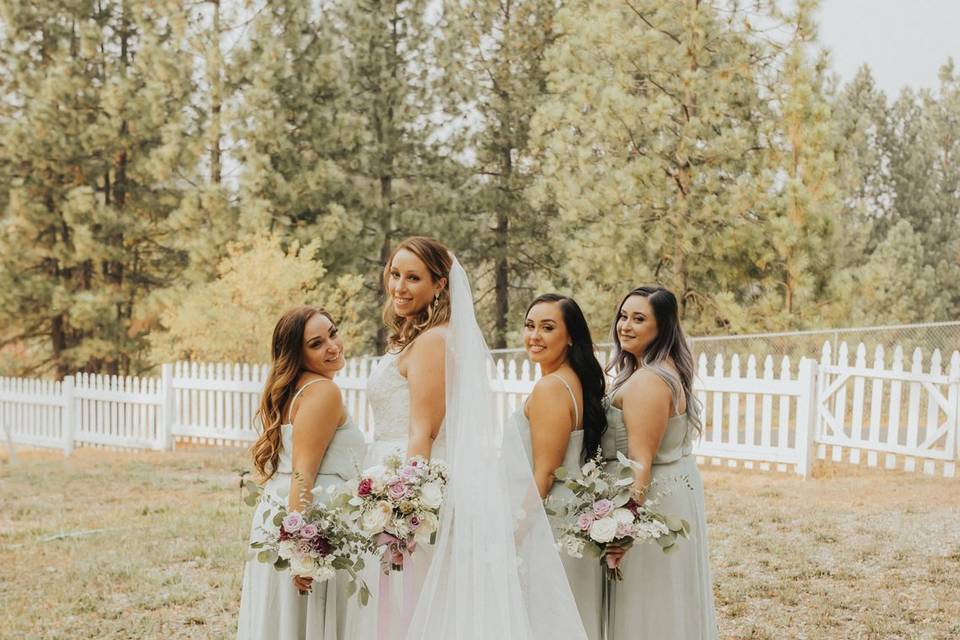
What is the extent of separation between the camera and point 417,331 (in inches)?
135

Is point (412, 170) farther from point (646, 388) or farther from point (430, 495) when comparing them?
point (430, 495)

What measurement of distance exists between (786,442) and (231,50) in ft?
45.9

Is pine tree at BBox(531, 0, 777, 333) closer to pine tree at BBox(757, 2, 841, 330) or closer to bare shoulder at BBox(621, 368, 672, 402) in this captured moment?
pine tree at BBox(757, 2, 841, 330)

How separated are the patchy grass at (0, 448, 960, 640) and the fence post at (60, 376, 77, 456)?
160 inches

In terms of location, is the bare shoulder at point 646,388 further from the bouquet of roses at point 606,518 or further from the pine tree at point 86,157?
the pine tree at point 86,157

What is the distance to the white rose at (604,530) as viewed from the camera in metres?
3.12

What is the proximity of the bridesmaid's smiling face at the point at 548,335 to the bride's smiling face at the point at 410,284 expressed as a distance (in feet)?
1.19

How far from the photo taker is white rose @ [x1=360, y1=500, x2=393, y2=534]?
3006 millimetres

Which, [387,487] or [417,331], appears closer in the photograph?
[387,487]

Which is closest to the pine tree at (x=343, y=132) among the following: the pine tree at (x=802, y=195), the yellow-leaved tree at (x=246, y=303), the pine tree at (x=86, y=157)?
the yellow-leaved tree at (x=246, y=303)

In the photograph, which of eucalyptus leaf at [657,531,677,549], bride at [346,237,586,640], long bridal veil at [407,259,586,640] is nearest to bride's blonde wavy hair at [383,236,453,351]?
bride at [346,237,586,640]

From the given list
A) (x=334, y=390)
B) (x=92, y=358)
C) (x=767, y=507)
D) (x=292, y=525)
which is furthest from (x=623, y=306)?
(x=92, y=358)

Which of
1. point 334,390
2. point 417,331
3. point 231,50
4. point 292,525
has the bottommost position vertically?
point 292,525

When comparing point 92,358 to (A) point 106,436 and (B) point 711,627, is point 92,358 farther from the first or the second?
(B) point 711,627
